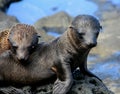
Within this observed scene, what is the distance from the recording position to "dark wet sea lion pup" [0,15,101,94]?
14.0 ft

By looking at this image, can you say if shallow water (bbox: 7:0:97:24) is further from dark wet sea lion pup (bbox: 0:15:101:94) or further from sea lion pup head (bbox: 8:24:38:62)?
sea lion pup head (bbox: 8:24:38:62)

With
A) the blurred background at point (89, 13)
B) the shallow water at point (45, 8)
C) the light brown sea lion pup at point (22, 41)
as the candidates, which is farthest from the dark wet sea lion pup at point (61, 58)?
the shallow water at point (45, 8)

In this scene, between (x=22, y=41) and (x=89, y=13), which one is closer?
(x=22, y=41)

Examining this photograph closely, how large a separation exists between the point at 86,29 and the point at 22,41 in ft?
2.09

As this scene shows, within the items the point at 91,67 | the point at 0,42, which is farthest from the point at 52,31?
the point at 0,42

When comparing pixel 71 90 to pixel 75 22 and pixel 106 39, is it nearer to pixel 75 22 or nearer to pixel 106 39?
pixel 75 22

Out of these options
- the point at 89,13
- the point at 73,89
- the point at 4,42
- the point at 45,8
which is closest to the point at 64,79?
the point at 73,89

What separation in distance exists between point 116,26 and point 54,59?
854 centimetres

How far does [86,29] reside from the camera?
14.0 feet

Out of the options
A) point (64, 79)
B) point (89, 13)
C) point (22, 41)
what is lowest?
point (89, 13)

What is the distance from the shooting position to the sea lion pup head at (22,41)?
438cm

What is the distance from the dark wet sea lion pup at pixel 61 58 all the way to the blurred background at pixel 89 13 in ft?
15.1

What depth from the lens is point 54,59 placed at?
4492mm

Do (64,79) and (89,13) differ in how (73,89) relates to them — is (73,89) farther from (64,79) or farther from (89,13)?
(89,13)
